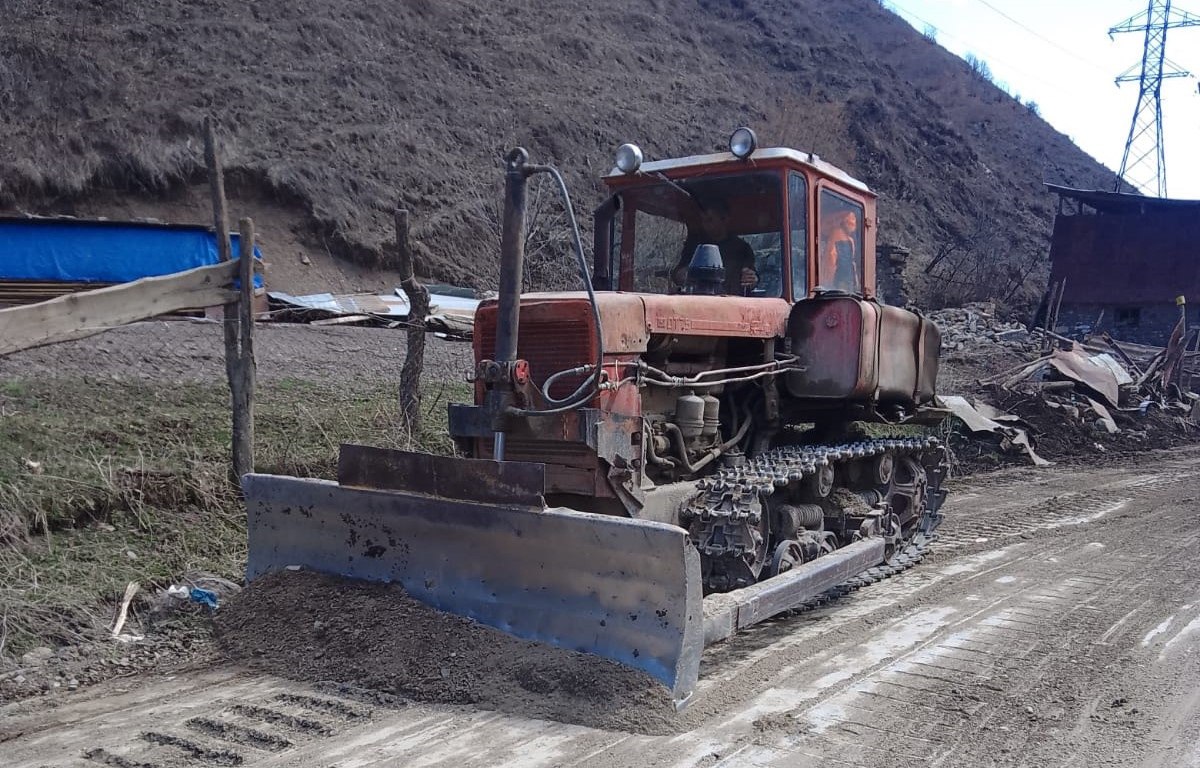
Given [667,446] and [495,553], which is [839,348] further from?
[495,553]

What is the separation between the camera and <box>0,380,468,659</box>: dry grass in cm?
564

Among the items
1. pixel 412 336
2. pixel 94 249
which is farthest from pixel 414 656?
pixel 94 249

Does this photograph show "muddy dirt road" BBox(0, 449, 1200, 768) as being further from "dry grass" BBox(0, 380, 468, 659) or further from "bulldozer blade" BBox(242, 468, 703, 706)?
"dry grass" BBox(0, 380, 468, 659)

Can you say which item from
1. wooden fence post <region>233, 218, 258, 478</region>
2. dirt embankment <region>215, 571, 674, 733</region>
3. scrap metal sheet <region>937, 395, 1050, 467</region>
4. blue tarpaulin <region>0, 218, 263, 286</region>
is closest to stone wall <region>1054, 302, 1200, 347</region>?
scrap metal sheet <region>937, 395, 1050, 467</region>

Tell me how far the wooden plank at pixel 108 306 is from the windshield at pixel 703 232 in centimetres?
266

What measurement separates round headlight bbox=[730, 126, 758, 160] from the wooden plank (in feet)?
10.9

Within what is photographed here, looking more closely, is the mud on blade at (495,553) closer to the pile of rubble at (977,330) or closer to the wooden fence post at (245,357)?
the wooden fence post at (245,357)

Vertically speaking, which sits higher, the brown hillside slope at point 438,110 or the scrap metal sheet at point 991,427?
the brown hillside slope at point 438,110

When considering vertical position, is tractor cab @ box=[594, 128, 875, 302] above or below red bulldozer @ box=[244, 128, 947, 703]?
above

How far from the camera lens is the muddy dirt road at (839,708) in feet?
12.3

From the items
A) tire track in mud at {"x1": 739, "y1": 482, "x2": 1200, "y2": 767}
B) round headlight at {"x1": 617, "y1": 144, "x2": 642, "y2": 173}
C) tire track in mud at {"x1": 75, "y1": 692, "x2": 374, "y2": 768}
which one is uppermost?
round headlight at {"x1": 617, "y1": 144, "x2": 642, "y2": 173}

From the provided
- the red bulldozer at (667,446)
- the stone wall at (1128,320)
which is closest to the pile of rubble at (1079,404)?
the red bulldozer at (667,446)

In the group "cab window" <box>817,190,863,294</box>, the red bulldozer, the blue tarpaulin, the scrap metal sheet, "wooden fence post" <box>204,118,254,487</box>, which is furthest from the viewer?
the blue tarpaulin

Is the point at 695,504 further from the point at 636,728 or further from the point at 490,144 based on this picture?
the point at 490,144
